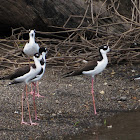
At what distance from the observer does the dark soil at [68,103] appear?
546 cm

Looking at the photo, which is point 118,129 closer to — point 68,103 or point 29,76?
point 68,103

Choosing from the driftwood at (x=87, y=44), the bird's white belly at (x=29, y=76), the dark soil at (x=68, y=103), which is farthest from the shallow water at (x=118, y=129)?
the driftwood at (x=87, y=44)

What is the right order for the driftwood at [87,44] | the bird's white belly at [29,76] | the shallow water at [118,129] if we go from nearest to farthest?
the shallow water at [118,129]
the bird's white belly at [29,76]
the driftwood at [87,44]

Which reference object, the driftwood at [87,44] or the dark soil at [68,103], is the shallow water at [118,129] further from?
the driftwood at [87,44]

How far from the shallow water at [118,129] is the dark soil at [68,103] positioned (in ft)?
0.49

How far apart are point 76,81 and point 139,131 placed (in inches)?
98.8

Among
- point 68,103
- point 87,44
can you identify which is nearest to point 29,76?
point 68,103

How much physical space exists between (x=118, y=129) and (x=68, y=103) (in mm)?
1227

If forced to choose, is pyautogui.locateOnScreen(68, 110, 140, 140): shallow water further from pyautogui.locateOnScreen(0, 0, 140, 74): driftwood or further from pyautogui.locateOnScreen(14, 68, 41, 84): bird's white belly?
pyautogui.locateOnScreen(0, 0, 140, 74): driftwood

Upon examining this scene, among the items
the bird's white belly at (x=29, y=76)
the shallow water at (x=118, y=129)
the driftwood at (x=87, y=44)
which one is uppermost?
the driftwood at (x=87, y=44)

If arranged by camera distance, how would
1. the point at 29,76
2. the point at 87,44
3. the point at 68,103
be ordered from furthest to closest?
the point at 87,44, the point at 68,103, the point at 29,76

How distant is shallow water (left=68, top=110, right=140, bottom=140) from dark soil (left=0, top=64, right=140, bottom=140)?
0.15 metres

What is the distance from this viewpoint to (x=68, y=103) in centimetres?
662

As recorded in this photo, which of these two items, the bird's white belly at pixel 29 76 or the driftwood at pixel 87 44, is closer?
the bird's white belly at pixel 29 76
